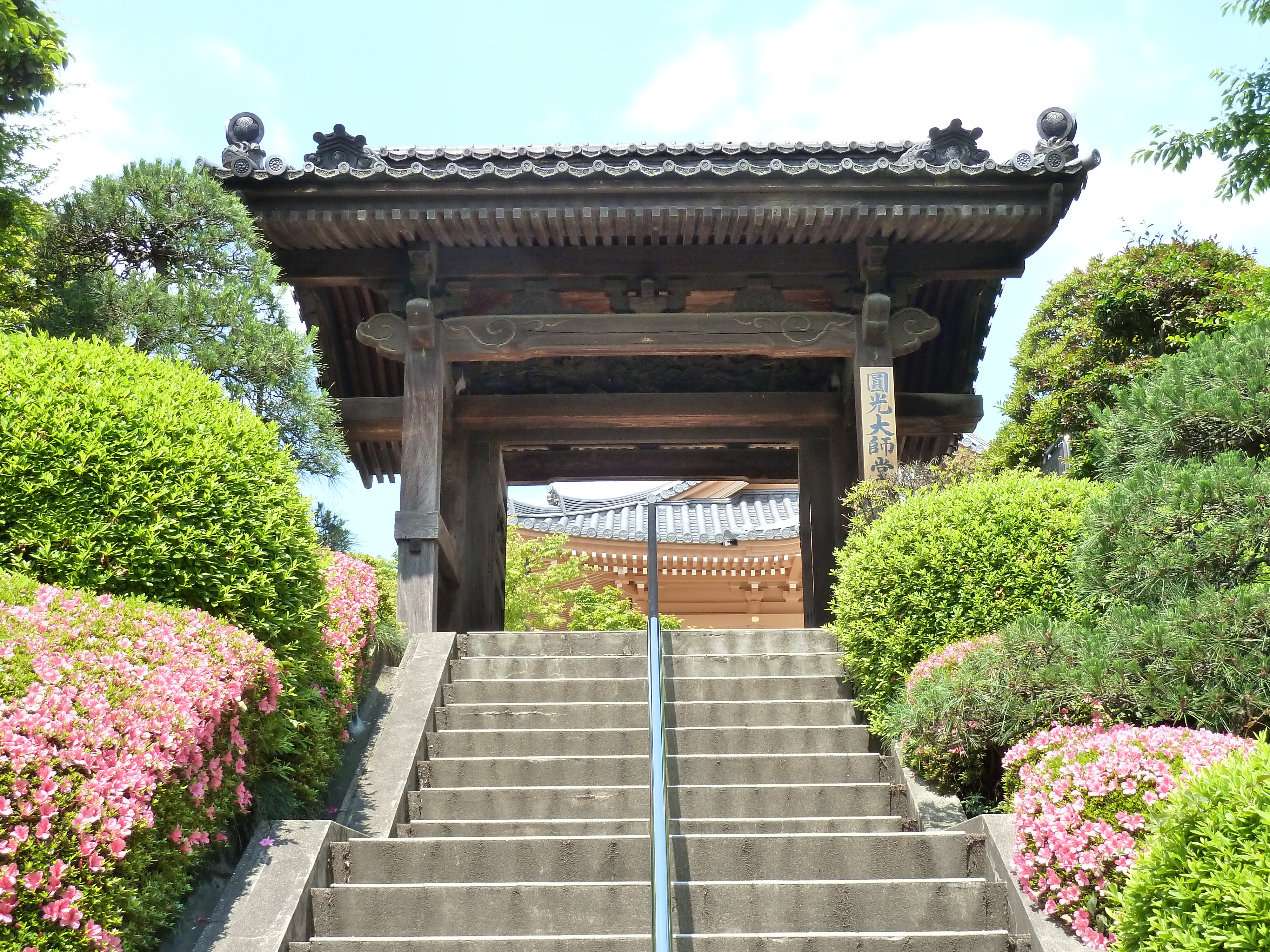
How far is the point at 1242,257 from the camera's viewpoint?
985 cm

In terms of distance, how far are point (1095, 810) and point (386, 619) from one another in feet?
15.0

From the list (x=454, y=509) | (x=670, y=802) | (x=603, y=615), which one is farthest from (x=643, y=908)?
(x=603, y=615)

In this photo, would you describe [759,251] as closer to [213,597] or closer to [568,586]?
[213,597]

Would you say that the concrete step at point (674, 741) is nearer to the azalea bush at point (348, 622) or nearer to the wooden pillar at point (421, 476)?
the azalea bush at point (348, 622)

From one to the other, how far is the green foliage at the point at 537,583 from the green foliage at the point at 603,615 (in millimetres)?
145

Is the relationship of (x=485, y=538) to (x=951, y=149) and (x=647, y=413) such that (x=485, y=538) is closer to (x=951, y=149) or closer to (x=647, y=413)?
(x=647, y=413)

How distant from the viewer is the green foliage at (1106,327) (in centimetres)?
962

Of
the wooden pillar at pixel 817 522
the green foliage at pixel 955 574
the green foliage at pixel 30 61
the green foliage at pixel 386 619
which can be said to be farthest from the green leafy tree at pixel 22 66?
the wooden pillar at pixel 817 522

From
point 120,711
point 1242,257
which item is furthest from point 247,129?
point 1242,257

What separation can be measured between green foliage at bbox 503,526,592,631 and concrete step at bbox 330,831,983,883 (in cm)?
863

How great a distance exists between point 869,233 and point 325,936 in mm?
6122

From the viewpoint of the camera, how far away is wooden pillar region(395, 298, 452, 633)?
25.5 ft

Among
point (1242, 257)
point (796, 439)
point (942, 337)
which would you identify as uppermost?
point (1242, 257)

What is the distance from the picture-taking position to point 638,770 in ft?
18.4
